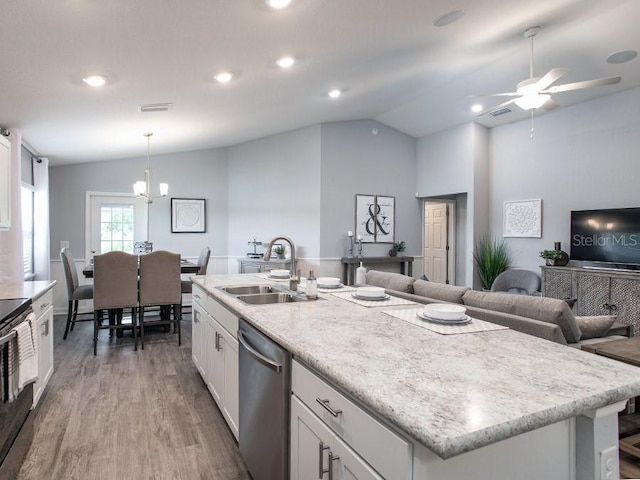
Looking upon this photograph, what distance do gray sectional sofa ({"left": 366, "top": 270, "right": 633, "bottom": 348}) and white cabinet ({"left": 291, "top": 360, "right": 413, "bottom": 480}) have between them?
5.01 ft

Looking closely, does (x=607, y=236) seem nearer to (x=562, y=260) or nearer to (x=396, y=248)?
(x=562, y=260)

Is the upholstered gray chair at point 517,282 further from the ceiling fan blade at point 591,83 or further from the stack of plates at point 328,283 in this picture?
the stack of plates at point 328,283

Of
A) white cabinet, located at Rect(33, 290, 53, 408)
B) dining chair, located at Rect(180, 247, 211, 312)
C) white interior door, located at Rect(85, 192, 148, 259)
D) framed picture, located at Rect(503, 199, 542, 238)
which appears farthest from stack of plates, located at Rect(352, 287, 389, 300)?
white interior door, located at Rect(85, 192, 148, 259)

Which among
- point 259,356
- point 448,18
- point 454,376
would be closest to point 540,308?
point 454,376

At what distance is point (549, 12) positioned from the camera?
133 inches

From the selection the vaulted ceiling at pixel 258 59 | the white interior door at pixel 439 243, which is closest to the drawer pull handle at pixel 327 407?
the vaulted ceiling at pixel 258 59

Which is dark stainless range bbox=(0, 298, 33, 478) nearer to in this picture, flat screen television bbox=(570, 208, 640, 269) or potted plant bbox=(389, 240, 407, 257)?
potted plant bbox=(389, 240, 407, 257)

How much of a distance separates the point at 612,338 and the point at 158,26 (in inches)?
137

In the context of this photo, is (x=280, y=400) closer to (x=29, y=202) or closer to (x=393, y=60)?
(x=393, y=60)

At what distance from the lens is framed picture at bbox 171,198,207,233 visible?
6.80m

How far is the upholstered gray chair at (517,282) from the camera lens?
17.8ft

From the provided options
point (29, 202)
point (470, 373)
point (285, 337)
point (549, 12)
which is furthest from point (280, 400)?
point (29, 202)

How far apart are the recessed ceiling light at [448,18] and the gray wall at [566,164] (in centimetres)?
301

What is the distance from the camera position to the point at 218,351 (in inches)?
103
